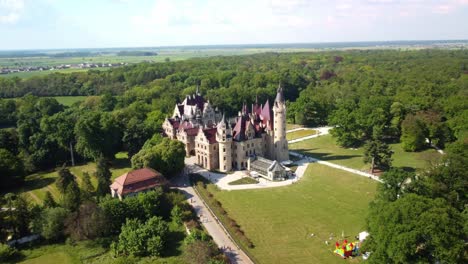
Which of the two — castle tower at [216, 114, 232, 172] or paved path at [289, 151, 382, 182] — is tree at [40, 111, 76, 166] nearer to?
castle tower at [216, 114, 232, 172]

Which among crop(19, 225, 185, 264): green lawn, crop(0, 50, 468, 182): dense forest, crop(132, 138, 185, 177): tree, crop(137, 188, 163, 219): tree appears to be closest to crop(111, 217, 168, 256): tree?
crop(19, 225, 185, 264): green lawn

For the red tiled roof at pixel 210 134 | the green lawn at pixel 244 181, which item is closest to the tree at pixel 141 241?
the green lawn at pixel 244 181

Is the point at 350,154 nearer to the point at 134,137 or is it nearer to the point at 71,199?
the point at 134,137

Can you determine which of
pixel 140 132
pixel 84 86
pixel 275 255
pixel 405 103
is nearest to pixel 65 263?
pixel 275 255

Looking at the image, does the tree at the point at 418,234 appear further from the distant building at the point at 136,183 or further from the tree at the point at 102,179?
the tree at the point at 102,179

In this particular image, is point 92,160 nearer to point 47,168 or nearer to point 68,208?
point 47,168

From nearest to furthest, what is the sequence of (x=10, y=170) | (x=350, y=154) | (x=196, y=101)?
1. (x=10, y=170)
2. (x=350, y=154)
3. (x=196, y=101)

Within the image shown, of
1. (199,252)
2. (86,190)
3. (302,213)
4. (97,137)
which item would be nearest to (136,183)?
(86,190)
